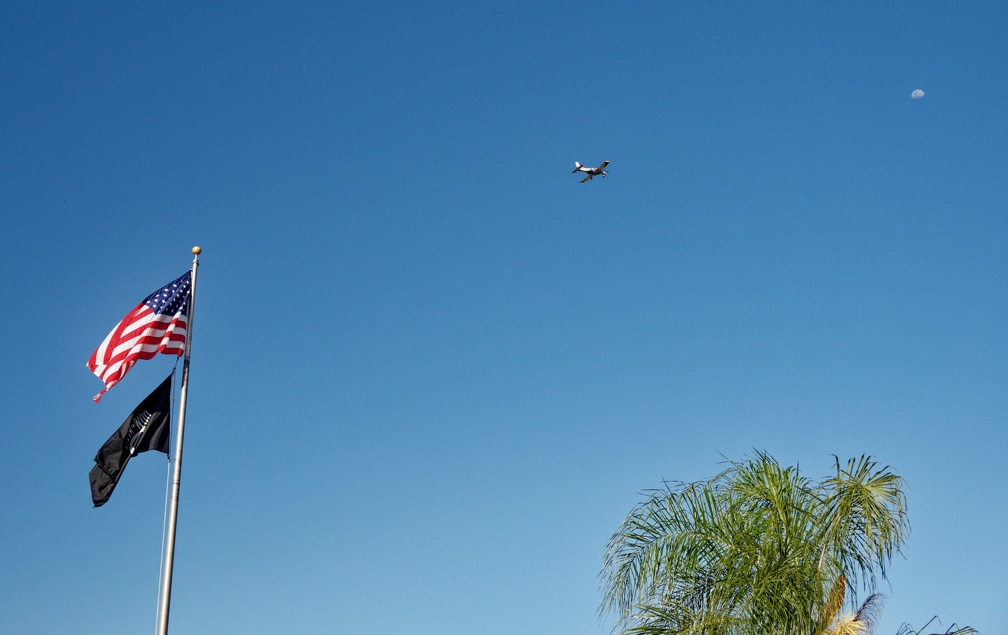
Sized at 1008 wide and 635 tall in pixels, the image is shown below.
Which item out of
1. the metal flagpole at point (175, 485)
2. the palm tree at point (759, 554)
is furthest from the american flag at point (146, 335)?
the palm tree at point (759, 554)

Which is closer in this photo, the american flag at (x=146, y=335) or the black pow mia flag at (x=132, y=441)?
the black pow mia flag at (x=132, y=441)

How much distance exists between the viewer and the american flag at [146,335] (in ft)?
63.2

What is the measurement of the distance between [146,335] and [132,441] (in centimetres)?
190

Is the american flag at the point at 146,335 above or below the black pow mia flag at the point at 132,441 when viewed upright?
above

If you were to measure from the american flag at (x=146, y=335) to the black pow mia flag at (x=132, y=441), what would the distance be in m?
0.83

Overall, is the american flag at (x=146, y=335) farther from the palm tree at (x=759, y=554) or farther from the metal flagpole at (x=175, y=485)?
the palm tree at (x=759, y=554)

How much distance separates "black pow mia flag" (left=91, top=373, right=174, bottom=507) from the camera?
60.8 feet

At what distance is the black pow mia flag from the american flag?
0.83 meters

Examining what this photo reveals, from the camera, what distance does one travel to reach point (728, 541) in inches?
546

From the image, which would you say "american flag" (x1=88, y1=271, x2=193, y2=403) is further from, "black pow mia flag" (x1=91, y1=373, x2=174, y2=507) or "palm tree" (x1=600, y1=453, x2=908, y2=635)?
"palm tree" (x1=600, y1=453, x2=908, y2=635)

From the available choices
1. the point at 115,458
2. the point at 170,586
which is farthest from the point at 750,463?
the point at 115,458

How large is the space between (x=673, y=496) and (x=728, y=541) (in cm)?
103

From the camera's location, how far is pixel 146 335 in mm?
19297

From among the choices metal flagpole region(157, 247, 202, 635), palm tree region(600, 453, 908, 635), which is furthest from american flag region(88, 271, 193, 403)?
palm tree region(600, 453, 908, 635)
